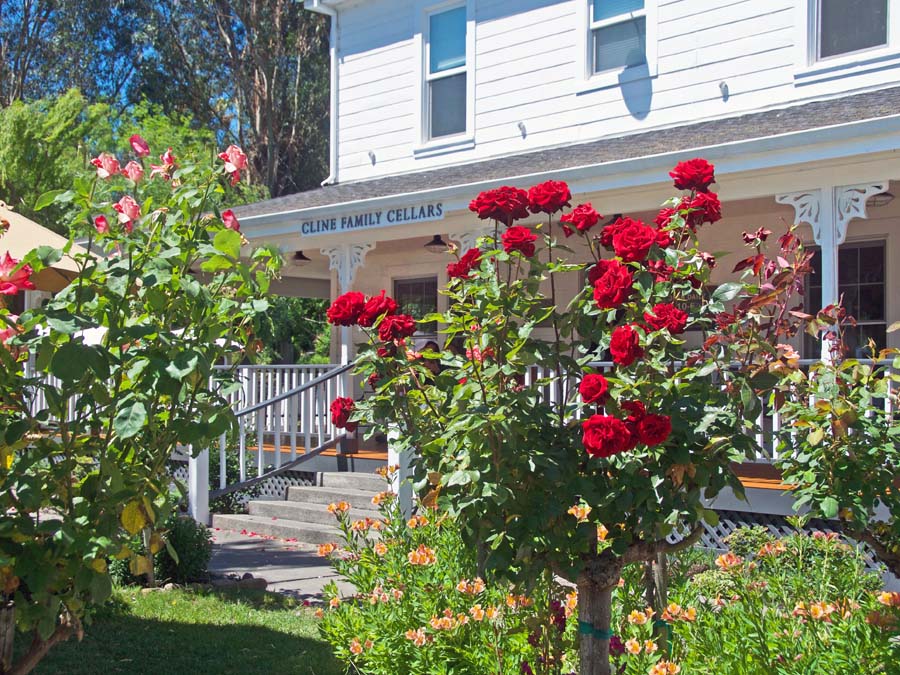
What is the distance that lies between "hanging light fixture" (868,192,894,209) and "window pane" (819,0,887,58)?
155 cm

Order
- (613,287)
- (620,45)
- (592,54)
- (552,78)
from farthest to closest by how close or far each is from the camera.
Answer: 1. (552,78)
2. (592,54)
3. (620,45)
4. (613,287)

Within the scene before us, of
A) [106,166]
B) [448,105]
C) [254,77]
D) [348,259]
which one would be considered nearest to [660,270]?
[106,166]

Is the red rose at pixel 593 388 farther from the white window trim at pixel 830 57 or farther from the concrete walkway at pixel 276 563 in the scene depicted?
the white window trim at pixel 830 57

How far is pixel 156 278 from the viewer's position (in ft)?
9.33

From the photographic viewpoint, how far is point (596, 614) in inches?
138

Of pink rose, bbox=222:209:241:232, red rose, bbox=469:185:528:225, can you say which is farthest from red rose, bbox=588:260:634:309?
pink rose, bbox=222:209:241:232

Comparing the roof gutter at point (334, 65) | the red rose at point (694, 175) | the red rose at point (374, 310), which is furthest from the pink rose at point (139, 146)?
the roof gutter at point (334, 65)

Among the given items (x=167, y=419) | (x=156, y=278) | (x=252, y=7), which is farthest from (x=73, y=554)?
(x=252, y=7)

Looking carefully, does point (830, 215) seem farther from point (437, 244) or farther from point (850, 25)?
point (437, 244)

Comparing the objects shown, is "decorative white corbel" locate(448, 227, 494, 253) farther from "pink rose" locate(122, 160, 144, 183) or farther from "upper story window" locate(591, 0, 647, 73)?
"pink rose" locate(122, 160, 144, 183)

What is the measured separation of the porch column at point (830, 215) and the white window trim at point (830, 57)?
2122 mm

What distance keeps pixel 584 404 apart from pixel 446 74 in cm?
1086

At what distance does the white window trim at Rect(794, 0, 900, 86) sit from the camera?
9.14 meters

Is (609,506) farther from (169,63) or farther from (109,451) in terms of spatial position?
(169,63)
